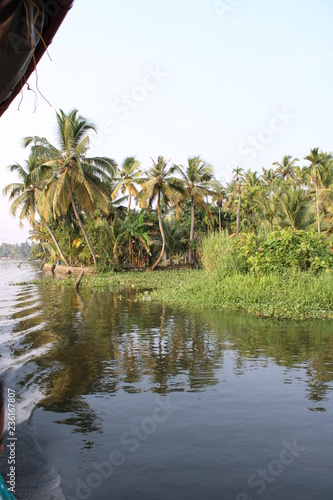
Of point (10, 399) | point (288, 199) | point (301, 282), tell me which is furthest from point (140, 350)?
point (288, 199)

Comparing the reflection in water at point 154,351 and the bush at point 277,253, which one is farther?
the bush at point 277,253

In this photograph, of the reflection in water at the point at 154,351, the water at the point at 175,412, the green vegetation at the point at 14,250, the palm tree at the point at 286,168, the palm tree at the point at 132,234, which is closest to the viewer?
the water at the point at 175,412

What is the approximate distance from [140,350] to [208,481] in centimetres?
Answer: 514

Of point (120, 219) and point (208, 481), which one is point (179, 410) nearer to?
point (208, 481)

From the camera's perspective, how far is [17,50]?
254cm

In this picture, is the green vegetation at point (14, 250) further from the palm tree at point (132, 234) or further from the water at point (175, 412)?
the water at point (175, 412)

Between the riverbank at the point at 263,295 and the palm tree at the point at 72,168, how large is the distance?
12.0 metres

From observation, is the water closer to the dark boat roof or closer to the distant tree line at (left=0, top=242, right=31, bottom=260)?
the dark boat roof

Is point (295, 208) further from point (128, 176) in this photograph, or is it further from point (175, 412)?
point (175, 412)

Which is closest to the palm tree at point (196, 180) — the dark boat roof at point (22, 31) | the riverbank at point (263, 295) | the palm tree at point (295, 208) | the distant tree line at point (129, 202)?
the distant tree line at point (129, 202)

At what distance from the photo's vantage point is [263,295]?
14422mm

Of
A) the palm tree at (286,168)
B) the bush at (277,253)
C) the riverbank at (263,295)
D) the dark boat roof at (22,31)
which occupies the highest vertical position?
the palm tree at (286,168)

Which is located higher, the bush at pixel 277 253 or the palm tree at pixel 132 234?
the palm tree at pixel 132 234

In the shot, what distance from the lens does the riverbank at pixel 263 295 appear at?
12.9m
